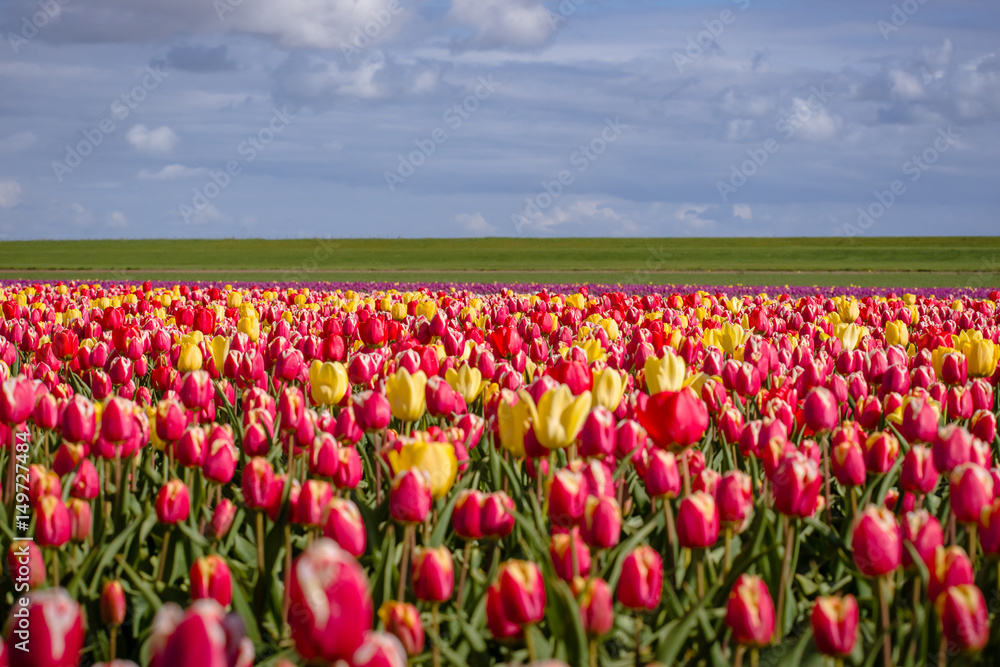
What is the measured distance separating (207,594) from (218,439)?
76 cm

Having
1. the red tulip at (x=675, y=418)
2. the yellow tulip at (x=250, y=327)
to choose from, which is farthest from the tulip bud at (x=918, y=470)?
the yellow tulip at (x=250, y=327)

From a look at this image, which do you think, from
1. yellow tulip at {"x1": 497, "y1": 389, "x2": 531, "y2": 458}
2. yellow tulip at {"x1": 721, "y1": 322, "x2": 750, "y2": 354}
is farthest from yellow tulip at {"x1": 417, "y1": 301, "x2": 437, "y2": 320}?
yellow tulip at {"x1": 497, "y1": 389, "x2": 531, "y2": 458}

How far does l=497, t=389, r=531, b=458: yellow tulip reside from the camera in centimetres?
296

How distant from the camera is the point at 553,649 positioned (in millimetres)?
2277

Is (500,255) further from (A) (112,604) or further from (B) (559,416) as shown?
(A) (112,604)

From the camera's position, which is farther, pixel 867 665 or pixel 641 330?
pixel 641 330

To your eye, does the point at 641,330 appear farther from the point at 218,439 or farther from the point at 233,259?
the point at 233,259

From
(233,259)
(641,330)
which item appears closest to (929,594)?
(641,330)

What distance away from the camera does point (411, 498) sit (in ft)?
7.72

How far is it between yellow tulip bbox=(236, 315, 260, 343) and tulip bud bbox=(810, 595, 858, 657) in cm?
503

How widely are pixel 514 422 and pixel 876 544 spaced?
124 centimetres

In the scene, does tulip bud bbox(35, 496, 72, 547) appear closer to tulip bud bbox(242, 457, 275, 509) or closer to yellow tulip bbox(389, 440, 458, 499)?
tulip bud bbox(242, 457, 275, 509)

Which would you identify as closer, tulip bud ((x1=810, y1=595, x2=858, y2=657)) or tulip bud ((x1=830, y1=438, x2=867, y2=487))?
tulip bud ((x1=810, y1=595, x2=858, y2=657))

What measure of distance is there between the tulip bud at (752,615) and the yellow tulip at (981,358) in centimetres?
351
